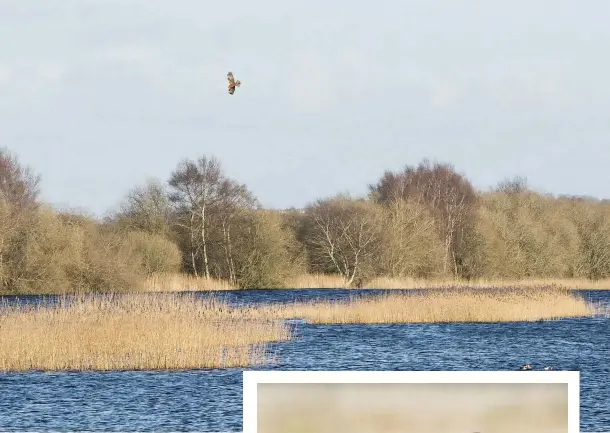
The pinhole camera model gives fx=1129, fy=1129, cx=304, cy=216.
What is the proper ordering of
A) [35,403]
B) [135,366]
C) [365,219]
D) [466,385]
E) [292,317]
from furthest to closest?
1. [365,219]
2. [292,317]
3. [135,366]
4. [35,403]
5. [466,385]

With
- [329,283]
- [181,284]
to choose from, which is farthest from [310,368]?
[329,283]

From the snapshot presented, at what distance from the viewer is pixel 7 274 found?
43.2 meters

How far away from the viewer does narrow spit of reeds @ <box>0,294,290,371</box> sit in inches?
721

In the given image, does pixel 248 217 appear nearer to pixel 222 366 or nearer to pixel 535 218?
pixel 535 218

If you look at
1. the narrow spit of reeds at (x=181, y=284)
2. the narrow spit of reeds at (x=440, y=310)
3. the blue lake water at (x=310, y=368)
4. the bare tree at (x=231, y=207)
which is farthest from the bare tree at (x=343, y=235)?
the blue lake water at (x=310, y=368)

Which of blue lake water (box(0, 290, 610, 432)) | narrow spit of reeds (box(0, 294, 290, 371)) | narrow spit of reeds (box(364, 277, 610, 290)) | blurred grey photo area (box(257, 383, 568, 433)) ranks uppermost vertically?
narrow spit of reeds (box(364, 277, 610, 290))

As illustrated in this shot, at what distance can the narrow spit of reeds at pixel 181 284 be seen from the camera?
4516cm

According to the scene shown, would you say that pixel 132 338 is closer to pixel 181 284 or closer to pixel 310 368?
pixel 310 368

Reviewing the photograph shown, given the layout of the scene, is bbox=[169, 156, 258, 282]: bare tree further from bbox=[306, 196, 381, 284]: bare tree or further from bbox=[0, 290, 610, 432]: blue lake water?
bbox=[0, 290, 610, 432]: blue lake water

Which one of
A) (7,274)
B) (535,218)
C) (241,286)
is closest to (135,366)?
(7,274)

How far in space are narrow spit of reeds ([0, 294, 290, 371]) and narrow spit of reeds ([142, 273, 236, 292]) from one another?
2444 cm

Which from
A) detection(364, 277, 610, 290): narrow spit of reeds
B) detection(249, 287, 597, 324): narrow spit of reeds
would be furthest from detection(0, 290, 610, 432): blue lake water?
detection(364, 277, 610, 290): narrow spit of reeds

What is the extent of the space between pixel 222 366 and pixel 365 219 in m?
31.4

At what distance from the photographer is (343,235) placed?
5031 cm
